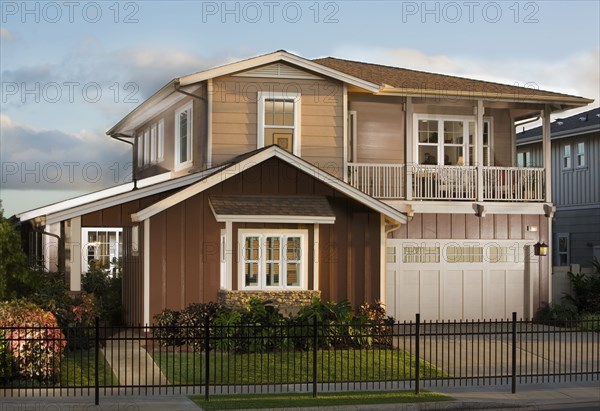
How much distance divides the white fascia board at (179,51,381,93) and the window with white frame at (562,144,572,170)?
13.9 m

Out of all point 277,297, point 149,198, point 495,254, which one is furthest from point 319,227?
point 495,254

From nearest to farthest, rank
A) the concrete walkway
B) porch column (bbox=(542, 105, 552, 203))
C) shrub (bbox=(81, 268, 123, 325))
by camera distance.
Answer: the concrete walkway, shrub (bbox=(81, 268, 123, 325)), porch column (bbox=(542, 105, 552, 203))

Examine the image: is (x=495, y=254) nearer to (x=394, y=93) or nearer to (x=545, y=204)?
(x=545, y=204)

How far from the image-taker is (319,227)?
960 inches

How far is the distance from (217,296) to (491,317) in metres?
9.24

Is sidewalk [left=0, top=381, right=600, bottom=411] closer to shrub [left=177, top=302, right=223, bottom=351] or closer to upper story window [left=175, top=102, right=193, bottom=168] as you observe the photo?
shrub [left=177, top=302, right=223, bottom=351]

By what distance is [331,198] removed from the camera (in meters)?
24.6

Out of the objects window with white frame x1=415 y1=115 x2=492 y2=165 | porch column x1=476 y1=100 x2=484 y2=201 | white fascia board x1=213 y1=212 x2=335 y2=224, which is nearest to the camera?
white fascia board x1=213 y1=212 x2=335 y2=224

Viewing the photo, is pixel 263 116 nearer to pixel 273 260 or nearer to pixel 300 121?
pixel 300 121

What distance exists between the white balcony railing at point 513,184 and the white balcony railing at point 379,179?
2.59 metres

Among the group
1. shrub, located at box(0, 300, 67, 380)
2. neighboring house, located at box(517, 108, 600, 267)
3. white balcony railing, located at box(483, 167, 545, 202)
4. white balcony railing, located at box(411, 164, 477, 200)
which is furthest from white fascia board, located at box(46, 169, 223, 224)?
neighboring house, located at box(517, 108, 600, 267)

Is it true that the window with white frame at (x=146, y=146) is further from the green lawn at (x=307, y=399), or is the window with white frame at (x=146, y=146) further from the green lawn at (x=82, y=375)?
the green lawn at (x=307, y=399)

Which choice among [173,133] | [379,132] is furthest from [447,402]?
[173,133]

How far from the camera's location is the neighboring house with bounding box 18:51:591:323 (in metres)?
23.6
